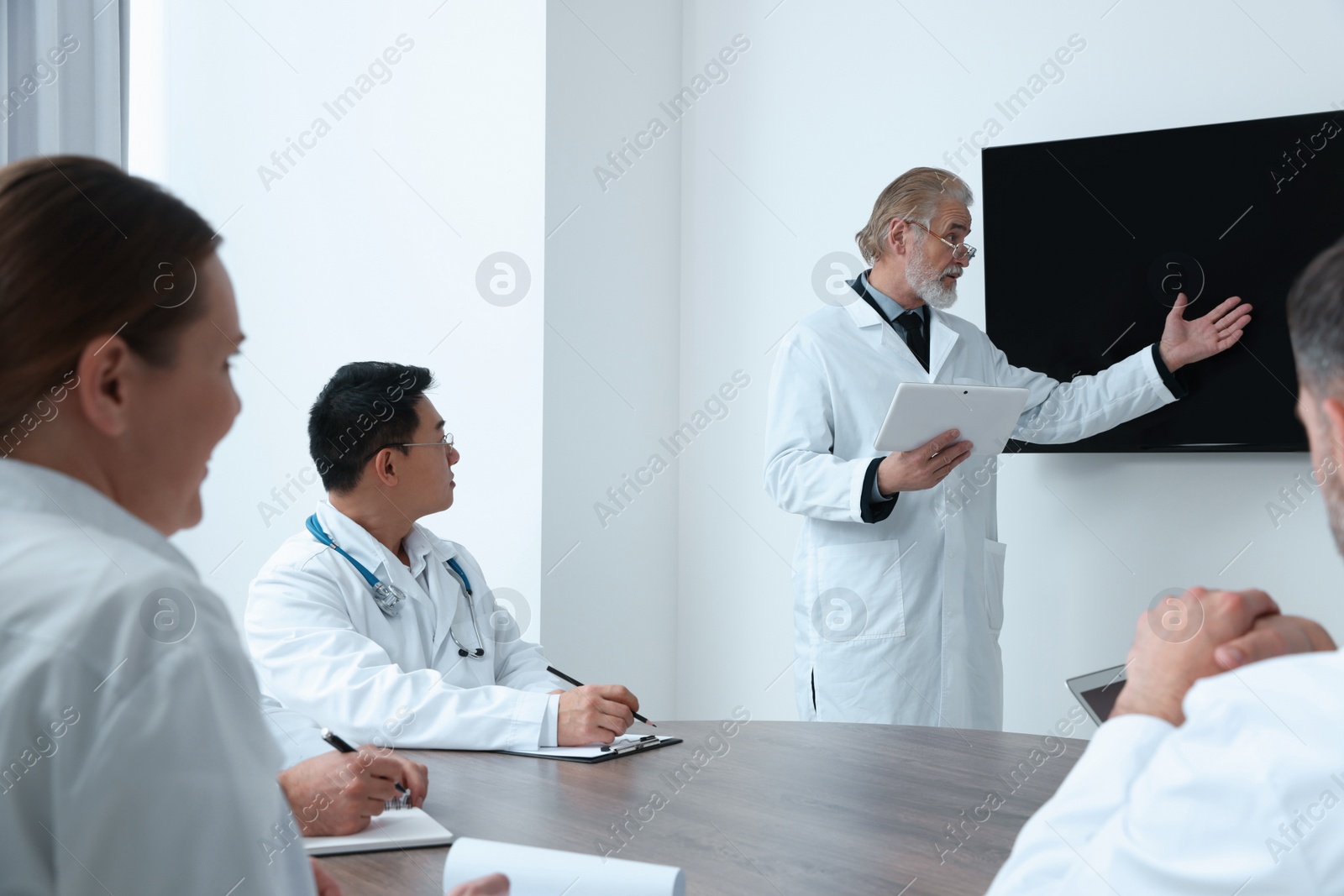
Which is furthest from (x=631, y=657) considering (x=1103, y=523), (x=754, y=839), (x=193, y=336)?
(x=193, y=336)

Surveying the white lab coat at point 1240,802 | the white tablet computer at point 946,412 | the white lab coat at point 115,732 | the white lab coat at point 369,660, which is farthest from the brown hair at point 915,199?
the white lab coat at point 115,732

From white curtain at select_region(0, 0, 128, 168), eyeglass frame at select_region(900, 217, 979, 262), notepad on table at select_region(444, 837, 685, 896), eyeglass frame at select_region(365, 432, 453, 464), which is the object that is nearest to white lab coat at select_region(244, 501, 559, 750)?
eyeglass frame at select_region(365, 432, 453, 464)

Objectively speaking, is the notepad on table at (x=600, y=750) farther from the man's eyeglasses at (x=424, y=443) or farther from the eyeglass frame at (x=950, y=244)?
the eyeglass frame at (x=950, y=244)

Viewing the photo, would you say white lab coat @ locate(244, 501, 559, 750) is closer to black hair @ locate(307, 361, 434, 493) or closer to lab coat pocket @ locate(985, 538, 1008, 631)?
black hair @ locate(307, 361, 434, 493)

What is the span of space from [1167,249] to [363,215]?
Answer: 2689 millimetres

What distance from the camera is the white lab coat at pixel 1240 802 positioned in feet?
2.51

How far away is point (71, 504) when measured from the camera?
780mm

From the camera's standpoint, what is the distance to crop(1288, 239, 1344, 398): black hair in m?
0.82

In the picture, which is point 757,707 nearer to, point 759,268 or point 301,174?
point 759,268

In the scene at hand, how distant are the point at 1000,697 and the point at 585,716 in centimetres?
153

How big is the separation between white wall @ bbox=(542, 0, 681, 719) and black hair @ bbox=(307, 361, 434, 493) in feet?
4.38

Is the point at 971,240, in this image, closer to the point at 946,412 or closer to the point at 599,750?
the point at 946,412

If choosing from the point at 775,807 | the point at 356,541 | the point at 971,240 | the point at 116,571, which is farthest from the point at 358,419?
the point at 971,240

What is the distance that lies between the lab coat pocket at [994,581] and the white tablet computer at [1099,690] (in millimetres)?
1450
